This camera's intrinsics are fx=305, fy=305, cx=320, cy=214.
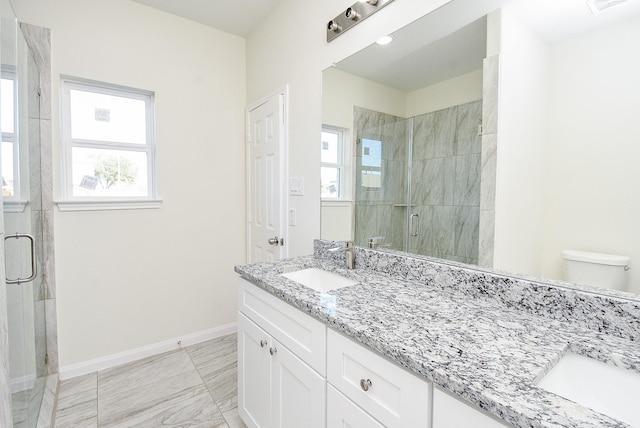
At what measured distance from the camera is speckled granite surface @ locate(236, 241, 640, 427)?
23.4 inches

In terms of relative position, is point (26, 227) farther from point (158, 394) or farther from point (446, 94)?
point (446, 94)

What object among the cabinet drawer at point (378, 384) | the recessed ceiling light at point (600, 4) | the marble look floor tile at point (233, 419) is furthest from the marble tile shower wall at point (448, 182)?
the marble look floor tile at point (233, 419)

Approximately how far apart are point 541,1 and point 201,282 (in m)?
2.78

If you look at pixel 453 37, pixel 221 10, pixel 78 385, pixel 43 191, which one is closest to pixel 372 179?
pixel 453 37

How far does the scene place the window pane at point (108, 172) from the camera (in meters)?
2.22

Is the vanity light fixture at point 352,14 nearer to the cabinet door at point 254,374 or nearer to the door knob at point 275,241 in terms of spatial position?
the door knob at point 275,241

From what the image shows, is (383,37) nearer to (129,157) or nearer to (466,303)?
(466,303)

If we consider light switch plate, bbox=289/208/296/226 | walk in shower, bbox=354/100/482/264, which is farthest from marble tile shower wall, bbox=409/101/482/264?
light switch plate, bbox=289/208/296/226

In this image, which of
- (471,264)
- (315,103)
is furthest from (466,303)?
(315,103)

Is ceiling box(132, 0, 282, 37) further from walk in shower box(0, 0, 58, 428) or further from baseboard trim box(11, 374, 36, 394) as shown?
baseboard trim box(11, 374, 36, 394)

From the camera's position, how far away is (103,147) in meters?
2.32

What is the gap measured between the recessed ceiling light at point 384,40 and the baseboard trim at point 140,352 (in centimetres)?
258

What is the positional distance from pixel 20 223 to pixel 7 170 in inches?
16.1

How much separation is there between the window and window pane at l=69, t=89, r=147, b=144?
5.09 ft
